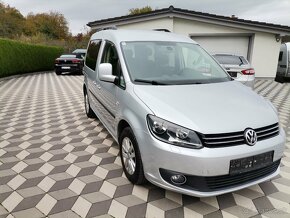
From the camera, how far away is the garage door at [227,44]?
13234 mm

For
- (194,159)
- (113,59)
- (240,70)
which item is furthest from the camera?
(240,70)

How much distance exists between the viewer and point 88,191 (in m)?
3.04

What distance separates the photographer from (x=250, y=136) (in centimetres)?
248

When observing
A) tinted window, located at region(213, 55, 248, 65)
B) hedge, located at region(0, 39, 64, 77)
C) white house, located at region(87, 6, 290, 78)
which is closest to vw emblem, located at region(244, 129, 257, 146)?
tinted window, located at region(213, 55, 248, 65)

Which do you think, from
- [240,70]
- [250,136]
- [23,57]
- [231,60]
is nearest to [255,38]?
[231,60]

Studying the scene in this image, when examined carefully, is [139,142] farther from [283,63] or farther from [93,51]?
[283,63]

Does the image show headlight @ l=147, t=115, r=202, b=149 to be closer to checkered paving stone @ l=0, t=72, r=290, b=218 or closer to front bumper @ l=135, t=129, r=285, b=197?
front bumper @ l=135, t=129, r=285, b=197

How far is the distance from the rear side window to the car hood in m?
2.00

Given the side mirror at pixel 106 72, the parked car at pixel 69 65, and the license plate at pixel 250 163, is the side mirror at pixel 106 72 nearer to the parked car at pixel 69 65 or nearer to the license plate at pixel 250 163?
the license plate at pixel 250 163

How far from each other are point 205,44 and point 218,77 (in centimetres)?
1050

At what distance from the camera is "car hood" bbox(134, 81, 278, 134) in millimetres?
2449

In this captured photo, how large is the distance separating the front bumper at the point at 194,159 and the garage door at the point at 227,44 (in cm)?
1144

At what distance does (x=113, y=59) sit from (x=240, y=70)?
5069mm

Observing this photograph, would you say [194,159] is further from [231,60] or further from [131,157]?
[231,60]
